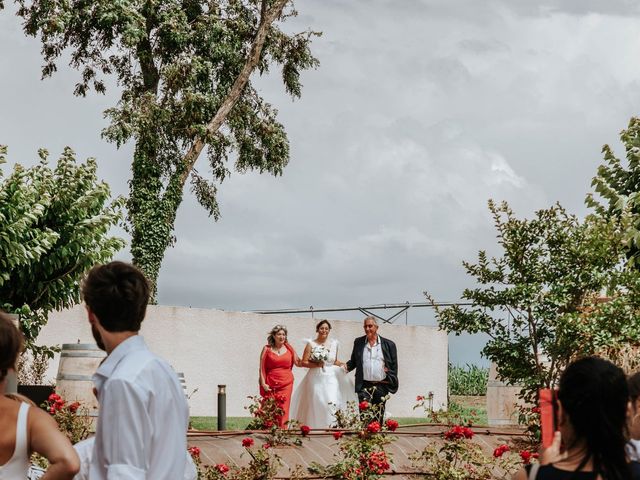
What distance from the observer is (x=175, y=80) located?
87.9 feet

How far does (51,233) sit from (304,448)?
26.7ft

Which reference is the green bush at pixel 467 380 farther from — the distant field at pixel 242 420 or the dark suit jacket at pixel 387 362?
the dark suit jacket at pixel 387 362

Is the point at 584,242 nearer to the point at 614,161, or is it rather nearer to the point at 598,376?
the point at 598,376

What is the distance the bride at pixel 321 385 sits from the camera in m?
15.8

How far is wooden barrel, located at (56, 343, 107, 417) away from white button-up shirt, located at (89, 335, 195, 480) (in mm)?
8386

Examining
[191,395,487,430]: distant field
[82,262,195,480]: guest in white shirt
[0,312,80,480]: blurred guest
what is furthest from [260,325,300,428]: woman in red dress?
[82,262,195,480]: guest in white shirt

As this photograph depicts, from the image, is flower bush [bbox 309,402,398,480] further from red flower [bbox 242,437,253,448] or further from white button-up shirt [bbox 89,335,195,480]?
white button-up shirt [bbox 89,335,195,480]

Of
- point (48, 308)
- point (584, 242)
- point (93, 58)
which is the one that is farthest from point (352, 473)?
point (93, 58)

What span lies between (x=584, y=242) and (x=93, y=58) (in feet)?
60.3

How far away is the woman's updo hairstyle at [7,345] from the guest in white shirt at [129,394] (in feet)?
1.25

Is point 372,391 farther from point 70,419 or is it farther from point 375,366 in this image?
point 70,419

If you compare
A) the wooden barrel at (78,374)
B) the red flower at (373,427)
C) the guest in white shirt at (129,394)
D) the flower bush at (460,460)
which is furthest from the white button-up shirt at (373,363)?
the guest in white shirt at (129,394)

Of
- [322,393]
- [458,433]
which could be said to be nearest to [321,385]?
[322,393]

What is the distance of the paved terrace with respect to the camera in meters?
10.4
